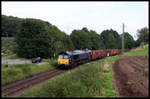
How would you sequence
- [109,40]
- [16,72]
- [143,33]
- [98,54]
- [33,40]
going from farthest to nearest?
[109,40]
[143,33]
[33,40]
[98,54]
[16,72]

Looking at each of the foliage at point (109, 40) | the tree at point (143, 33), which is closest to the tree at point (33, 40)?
the tree at point (143, 33)

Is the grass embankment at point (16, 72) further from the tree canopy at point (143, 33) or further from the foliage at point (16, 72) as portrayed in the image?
the tree canopy at point (143, 33)

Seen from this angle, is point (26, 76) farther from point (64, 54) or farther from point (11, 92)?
point (64, 54)

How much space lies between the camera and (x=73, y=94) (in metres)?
9.77

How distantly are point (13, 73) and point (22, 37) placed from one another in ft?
115

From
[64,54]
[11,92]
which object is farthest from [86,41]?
[11,92]

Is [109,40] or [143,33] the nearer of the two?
[143,33]

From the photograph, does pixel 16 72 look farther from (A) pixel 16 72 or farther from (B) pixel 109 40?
(B) pixel 109 40

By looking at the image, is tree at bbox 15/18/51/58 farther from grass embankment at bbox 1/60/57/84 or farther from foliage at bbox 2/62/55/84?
foliage at bbox 2/62/55/84

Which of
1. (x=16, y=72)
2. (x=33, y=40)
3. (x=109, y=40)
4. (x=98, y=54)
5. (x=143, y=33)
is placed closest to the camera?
(x=16, y=72)

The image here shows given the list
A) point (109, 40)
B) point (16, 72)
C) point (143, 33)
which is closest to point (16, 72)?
point (16, 72)

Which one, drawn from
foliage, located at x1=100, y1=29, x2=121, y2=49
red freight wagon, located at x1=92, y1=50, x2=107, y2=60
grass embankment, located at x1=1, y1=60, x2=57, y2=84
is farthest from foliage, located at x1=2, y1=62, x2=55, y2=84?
foliage, located at x1=100, y1=29, x2=121, y2=49

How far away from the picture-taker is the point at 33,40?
51.7 meters

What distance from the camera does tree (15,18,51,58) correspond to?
51531 mm
